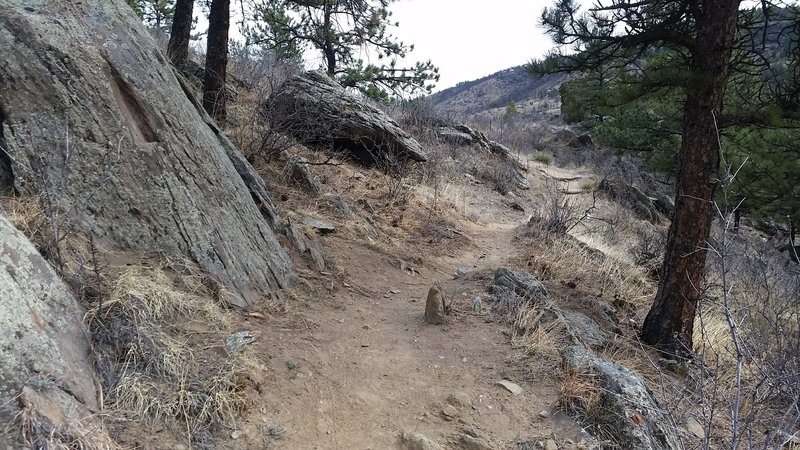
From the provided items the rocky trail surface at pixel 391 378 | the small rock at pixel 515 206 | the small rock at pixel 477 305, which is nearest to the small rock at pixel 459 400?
the rocky trail surface at pixel 391 378

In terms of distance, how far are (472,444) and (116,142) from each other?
3105 millimetres

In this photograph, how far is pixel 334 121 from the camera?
337 inches

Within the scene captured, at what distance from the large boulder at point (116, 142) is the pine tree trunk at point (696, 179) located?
3.71 metres

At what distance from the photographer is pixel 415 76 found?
12000 millimetres

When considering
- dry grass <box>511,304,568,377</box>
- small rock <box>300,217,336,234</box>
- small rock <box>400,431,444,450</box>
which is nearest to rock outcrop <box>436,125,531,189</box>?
small rock <box>300,217,336,234</box>

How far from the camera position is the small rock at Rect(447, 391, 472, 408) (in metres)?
3.29

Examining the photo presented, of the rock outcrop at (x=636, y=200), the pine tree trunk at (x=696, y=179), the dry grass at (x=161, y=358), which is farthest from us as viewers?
the rock outcrop at (x=636, y=200)

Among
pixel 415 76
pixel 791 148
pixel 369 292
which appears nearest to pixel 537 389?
pixel 369 292

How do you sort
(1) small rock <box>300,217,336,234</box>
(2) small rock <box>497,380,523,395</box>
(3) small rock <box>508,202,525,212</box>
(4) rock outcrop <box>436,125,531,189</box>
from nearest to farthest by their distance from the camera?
1. (2) small rock <box>497,380,523,395</box>
2. (1) small rock <box>300,217,336,234</box>
3. (3) small rock <box>508,202,525,212</box>
4. (4) rock outcrop <box>436,125,531,189</box>

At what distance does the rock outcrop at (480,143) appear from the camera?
48.9 feet

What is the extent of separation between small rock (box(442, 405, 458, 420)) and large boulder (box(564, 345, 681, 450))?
810 mm

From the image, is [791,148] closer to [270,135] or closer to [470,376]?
[470,376]

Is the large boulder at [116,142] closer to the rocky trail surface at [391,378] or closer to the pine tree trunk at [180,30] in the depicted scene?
the rocky trail surface at [391,378]

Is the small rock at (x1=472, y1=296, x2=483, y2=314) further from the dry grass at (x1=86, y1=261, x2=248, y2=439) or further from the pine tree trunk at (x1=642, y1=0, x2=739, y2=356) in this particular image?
the dry grass at (x1=86, y1=261, x2=248, y2=439)
